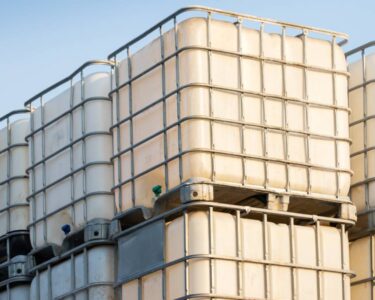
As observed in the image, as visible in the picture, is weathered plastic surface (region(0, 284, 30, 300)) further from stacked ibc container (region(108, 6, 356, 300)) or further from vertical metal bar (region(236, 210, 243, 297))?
vertical metal bar (region(236, 210, 243, 297))

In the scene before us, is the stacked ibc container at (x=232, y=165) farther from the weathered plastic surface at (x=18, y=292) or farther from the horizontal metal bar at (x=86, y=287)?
the weathered plastic surface at (x=18, y=292)

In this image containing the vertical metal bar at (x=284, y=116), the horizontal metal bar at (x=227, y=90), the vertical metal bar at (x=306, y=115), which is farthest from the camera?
the vertical metal bar at (x=306, y=115)

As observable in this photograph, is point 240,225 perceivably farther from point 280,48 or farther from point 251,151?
point 280,48

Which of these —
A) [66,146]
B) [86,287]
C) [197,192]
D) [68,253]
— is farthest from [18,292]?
[197,192]

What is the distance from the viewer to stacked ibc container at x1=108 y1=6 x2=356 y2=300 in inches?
1201

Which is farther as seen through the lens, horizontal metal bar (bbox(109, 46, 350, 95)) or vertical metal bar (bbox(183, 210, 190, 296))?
horizontal metal bar (bbox(109, 46, 350, 95))

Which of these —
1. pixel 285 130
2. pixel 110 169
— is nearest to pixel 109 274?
pixel 110 169

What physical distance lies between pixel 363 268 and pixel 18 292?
8.30 metres

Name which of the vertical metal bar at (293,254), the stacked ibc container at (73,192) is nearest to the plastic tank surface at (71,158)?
the stacked ibc container at (73,192)

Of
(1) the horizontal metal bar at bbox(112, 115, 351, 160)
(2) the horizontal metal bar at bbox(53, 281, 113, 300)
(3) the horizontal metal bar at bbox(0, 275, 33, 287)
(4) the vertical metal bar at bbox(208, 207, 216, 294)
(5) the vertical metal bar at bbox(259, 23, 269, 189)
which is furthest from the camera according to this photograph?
(3) the horizontal metal bar at bbox(0, 275, 33, 287)

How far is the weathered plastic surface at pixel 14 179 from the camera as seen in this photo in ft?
123

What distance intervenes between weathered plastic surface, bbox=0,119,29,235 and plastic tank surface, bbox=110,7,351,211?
16.6ft

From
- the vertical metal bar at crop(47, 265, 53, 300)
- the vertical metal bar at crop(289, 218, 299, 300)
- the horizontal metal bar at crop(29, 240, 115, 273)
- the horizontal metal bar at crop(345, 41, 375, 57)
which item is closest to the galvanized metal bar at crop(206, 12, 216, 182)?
the vertical metal bar at crop(289, 218, 299, 300)

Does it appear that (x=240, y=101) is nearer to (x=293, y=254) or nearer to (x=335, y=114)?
(x=335, y=114)
